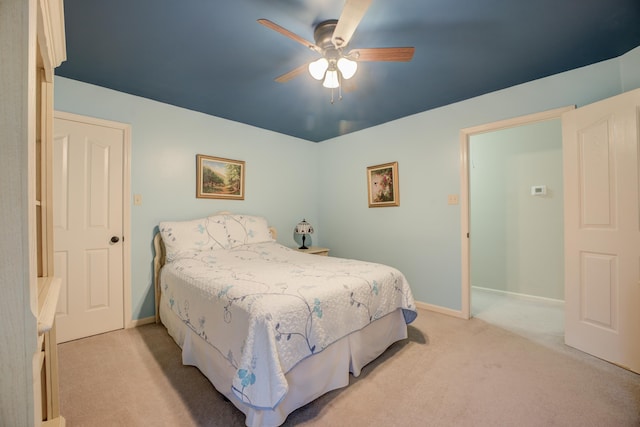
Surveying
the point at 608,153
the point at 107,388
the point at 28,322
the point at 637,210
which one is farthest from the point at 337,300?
the point at 608,153

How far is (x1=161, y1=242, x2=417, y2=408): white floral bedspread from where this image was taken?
4.23ft

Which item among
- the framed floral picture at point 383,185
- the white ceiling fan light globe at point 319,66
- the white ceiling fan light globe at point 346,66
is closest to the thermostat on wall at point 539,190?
the framed floral picture at point 383,185

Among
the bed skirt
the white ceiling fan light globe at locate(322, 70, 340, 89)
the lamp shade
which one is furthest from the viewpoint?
the lamp shade

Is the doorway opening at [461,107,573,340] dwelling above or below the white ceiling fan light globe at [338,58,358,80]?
below

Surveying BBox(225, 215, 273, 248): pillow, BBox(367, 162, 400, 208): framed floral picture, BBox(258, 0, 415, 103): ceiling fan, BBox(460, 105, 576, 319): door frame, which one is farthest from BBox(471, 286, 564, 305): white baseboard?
BBox(258, 0, 415, 103): ceiling fan

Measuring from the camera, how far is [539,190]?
10.9 feet

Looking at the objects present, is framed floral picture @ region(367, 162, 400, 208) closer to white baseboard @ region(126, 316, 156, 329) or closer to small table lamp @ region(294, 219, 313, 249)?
small table lamp @ region(294, 219, 313, 249)

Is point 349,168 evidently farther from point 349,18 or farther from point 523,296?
point 523,296

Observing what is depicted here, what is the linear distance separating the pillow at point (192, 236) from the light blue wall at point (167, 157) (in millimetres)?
264

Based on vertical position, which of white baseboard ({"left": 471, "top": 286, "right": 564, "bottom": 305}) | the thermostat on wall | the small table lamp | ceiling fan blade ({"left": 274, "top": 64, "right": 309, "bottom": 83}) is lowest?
white baseboard ({"left": 471, "top": 286, "right": 564, "bottom": 305})

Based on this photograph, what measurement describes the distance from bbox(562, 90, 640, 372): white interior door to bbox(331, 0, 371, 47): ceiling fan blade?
2025 mm

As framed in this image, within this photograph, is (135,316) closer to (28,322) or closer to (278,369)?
(278,369)

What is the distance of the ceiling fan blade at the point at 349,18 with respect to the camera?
1.23 m

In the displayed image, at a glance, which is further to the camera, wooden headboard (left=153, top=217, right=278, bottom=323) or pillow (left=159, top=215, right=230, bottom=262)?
wooden headboard (left=153, top=217, right=278, bottom=323)
